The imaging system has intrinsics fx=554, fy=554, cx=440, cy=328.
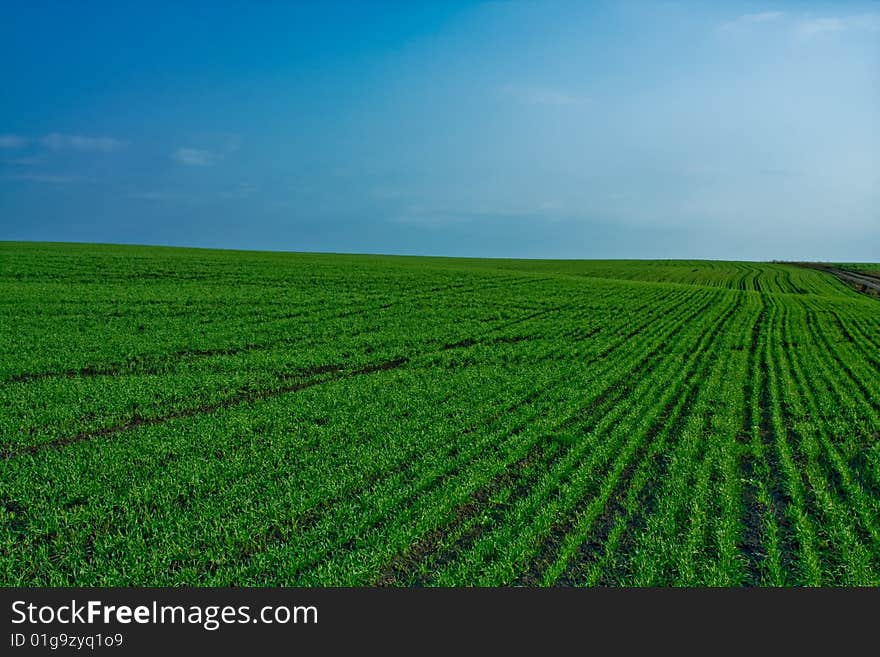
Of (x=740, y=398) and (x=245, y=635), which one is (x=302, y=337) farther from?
(x=245, y=635)

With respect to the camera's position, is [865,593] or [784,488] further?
[784,488]

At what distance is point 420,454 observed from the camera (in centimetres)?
1182

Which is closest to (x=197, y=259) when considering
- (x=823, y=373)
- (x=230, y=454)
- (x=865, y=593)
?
(x=230, y=454)

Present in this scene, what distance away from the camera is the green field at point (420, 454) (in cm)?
793

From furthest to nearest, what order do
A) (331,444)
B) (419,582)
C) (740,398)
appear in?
(740,398) < (331,444) < (419,582)

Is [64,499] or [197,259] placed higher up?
[197,259]

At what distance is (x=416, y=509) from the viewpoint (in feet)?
30.6

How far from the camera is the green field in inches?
312

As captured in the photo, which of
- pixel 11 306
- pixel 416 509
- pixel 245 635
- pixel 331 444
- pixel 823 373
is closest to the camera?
pixel 245 635

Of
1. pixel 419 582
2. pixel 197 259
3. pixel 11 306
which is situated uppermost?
pixel 197 259

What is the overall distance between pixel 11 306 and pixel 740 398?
107 feet

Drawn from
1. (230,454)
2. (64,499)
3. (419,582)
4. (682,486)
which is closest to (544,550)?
(419,582)

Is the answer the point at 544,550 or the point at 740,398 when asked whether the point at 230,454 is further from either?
the point at 740,398

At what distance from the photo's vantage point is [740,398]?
1748cm
